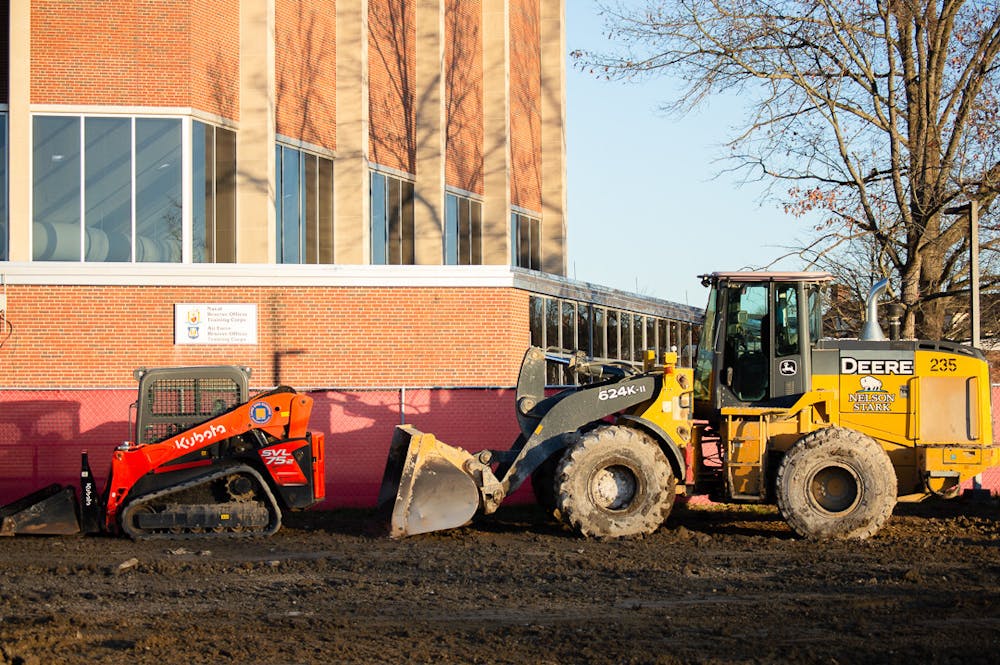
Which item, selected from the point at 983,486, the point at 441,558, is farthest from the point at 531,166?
the point at 441,558

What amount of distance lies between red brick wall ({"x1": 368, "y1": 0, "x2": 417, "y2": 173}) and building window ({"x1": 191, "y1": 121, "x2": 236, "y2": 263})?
5223mm

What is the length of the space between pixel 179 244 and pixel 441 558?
1388 cm

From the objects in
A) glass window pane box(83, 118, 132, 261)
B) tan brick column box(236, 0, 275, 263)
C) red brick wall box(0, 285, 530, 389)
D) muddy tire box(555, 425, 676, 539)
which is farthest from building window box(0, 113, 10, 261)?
muddy tire box(555, 425, 676, 539)

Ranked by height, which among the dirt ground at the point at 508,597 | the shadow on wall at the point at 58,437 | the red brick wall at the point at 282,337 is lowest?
the dirt ground at the point at 508,597

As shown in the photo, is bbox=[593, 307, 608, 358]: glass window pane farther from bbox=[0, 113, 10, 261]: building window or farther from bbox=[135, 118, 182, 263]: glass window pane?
bbox=[0, 113, 10, 261]: building window

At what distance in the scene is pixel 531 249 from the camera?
3884cm

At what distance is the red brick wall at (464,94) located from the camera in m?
33.6

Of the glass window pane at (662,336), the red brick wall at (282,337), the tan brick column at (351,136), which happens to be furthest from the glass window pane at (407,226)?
the red brick wall at (282,337)

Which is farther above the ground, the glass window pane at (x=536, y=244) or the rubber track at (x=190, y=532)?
the glass window pane at (x=536, y=244)

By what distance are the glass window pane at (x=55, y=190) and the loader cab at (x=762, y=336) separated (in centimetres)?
1456

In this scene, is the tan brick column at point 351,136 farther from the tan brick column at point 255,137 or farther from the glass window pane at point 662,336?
the glass window pane at point 662,336

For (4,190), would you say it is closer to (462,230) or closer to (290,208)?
(290,208)

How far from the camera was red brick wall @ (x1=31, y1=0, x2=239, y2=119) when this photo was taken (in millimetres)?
24219

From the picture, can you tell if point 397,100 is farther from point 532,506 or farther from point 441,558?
point 441,558
